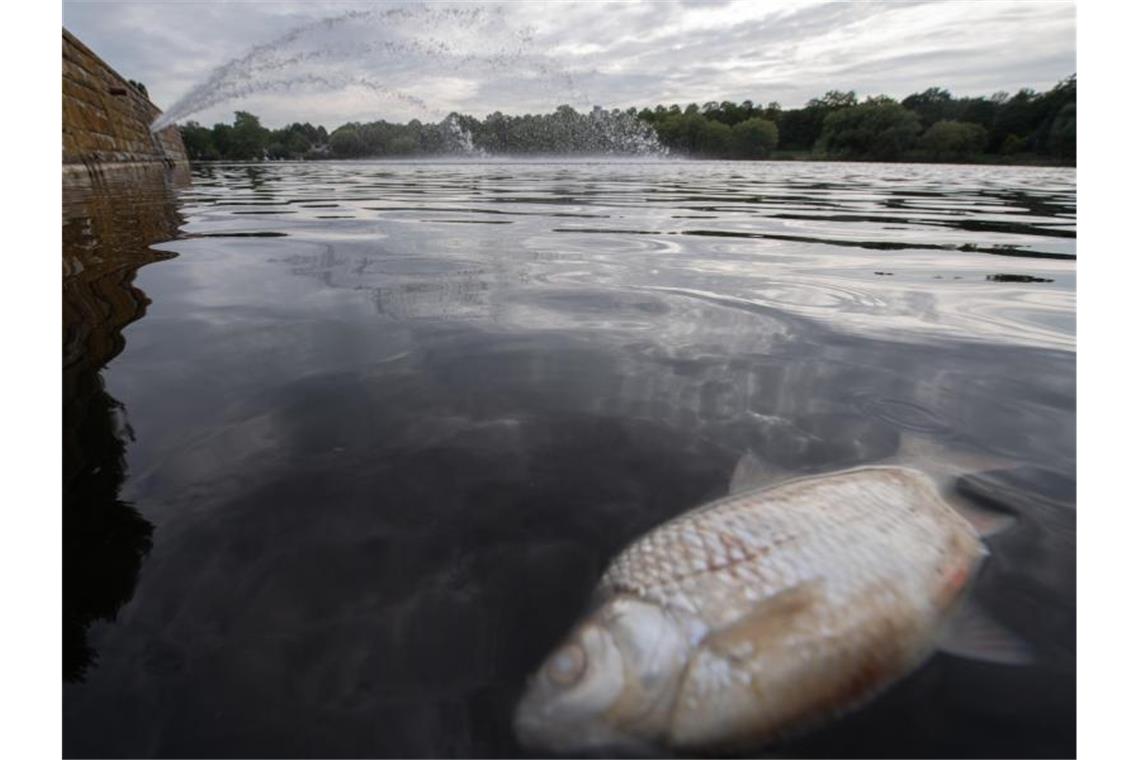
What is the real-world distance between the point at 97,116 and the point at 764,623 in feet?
60.2

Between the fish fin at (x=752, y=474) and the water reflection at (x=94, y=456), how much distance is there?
196 cm

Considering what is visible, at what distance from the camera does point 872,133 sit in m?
82.9

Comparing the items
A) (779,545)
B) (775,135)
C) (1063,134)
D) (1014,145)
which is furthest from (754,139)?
(779,545)

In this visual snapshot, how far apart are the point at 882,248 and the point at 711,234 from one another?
217 cm

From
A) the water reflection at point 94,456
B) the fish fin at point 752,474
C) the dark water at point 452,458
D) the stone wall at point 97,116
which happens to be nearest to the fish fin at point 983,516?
the dark water at point 452,458

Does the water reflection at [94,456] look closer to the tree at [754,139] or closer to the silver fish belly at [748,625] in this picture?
the silver fish belly at [748,625]

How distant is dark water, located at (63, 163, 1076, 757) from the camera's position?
4.55ft

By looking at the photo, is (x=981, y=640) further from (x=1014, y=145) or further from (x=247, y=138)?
(x=247, y=138)

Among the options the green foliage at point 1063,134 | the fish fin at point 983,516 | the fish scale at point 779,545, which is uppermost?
the green foliage at point 1063,134

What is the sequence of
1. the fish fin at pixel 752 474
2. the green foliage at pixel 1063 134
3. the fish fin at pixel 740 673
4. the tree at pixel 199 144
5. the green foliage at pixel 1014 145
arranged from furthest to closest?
the tree at pixel 199 144
the green foliage at pixel 1014 145
the green foliage at pixel 1063 134
the fish fin at pixel 752 474
the fish fin at pixel 740 673

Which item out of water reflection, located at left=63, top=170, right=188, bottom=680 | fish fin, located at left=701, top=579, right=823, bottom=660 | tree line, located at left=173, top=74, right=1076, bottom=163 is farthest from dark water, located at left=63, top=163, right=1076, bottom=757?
tree line, located at left=173, top=74, right=1076, bottom=163

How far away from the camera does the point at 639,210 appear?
452 inches

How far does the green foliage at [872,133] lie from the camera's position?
263 ft

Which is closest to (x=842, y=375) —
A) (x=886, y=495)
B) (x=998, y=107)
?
(x=886, y=495)
